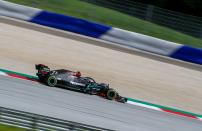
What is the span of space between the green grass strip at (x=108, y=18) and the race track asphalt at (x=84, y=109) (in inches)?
150

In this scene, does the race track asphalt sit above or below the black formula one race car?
below

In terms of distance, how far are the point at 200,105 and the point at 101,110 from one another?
10.2 ft

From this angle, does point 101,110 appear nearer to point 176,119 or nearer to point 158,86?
point 176,119

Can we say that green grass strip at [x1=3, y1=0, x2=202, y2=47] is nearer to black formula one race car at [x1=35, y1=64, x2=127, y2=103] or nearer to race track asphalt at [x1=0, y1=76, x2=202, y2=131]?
black formula one race car at [x1=35, y1=64, x2=127, y2=103]

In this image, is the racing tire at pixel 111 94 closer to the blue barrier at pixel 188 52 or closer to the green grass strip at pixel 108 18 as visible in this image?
the blue barrier at pixel 188 52

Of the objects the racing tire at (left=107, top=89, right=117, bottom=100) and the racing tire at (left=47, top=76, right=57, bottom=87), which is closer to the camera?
the racing tire at (left=47, top=76, right=57, bottom=87)

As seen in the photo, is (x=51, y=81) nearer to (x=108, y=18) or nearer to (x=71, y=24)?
(x=71, y=24)

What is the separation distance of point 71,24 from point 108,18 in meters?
1.29

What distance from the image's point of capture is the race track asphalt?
1056 centimetres

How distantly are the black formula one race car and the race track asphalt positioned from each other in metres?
0.13

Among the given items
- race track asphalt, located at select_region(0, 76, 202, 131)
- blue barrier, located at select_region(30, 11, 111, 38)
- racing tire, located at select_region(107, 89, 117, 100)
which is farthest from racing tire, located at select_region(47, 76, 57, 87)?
blue barrier, located at select_region(30, 11, 111, 38)

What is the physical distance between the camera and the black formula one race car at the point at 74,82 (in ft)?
40.1

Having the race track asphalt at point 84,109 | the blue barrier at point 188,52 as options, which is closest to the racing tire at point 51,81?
the race track asphalt at point 84,109

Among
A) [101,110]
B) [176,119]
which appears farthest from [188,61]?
[101,110]
